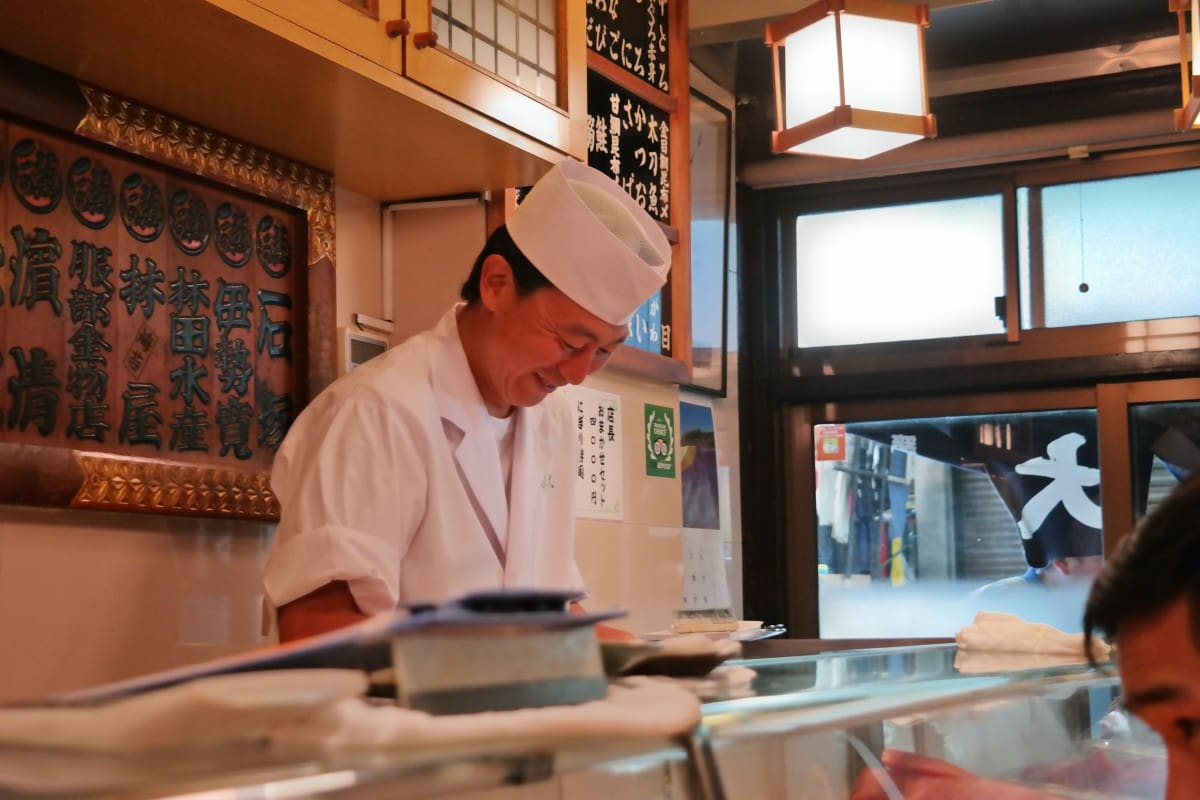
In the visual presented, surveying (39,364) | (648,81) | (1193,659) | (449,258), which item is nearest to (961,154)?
(648,81)

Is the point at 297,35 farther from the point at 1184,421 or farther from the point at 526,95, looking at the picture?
the point at 1184,421

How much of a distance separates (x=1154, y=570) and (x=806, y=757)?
1.47 feet

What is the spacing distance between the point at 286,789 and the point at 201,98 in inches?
64.0

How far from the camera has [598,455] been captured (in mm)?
3189

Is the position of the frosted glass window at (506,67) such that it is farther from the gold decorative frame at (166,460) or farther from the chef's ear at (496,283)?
the chef's ear at (496,283)

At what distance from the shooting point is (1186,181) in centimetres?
441

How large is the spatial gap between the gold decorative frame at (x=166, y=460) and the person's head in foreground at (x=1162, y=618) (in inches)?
56.1

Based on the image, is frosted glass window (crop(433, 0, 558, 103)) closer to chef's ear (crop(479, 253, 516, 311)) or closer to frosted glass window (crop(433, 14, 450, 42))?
frosted glass window (crop(433, 14, 450, 42))

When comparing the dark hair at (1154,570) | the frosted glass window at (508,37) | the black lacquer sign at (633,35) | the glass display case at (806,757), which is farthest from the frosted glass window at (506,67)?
the dark hair at (1154,570)

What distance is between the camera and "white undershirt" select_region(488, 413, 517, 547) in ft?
6.59

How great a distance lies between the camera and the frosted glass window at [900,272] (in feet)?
15.1

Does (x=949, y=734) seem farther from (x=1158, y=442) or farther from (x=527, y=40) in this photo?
(x=1158, y=442)

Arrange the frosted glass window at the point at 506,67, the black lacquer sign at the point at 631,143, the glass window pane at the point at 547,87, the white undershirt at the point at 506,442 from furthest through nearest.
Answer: the black lacquer sign at the point at 631,143, the glass window pane at the point at 547,87, the frosted glass window at the point at 506,67, the white undershirt at the point at 506,442

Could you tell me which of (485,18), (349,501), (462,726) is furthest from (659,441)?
(462,726)
